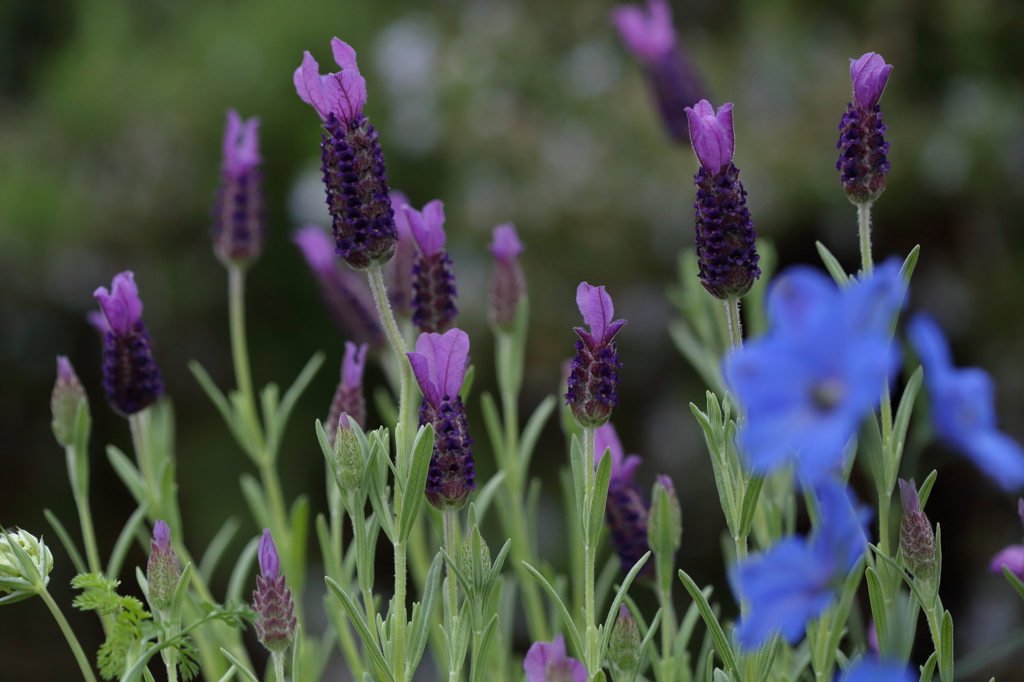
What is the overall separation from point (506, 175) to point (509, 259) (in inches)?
58.4

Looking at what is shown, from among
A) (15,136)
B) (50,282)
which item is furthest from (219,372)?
(15,136)

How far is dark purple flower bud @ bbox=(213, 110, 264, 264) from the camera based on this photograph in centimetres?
107

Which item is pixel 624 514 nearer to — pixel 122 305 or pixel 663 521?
pixel 663 521

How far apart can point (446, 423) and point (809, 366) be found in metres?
0.36

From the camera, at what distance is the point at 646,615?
6.48 ft

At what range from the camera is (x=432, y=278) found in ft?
2.70

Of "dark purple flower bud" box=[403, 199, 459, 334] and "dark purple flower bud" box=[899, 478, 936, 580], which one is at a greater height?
"dark purple flower bud" box=[403, 199, 459, 334]

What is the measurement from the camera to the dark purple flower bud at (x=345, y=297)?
3.64 feet

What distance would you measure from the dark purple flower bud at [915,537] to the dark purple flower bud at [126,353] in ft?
2.06

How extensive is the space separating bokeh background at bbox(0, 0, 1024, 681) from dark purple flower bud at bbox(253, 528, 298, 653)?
1581 millimetres

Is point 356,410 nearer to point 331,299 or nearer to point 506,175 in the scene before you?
point 331,299

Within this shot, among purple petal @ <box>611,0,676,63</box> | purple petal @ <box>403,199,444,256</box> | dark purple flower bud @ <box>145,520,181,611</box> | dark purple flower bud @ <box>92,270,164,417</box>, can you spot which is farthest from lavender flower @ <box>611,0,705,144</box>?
dark purple flower bud @ <box>145,520,181,611</box>

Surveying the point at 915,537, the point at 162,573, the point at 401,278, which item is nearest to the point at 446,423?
the point at 162,573

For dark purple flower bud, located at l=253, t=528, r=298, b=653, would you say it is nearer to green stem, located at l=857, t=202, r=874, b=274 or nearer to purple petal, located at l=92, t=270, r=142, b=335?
purple petal, located at l=92, t=270, r=142, b=335
